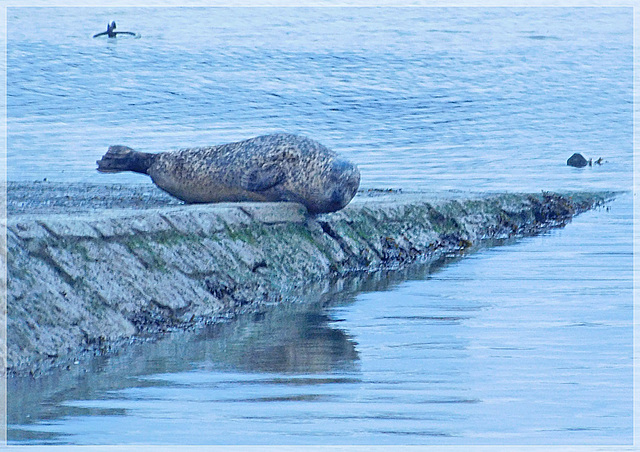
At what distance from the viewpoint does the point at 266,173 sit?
486 inches

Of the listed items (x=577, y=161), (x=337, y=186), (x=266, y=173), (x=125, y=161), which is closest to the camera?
(x=337, y=186)

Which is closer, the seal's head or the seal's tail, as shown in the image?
the seal's head

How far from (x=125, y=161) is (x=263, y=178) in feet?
5.41

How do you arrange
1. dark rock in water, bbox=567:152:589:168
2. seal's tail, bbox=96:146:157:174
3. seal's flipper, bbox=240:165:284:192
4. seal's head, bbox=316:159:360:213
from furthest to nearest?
dark rock in water, bbox=567:152:589:168 → seal's tail, bbox=96:146:157:174 → seal's flipper, bbox=240:165:284:192 → seal's head, bbox=316:159:360:213

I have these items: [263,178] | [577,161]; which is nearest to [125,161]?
[263,178]

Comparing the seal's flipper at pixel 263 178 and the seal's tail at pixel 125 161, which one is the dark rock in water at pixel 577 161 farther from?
the seal's flipper at pixel 263 178

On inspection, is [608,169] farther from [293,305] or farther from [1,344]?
[1,344]

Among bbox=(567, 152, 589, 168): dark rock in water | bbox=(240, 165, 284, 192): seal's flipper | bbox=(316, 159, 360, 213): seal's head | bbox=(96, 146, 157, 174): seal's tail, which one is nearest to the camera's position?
bbox=(316, 159, 360, 213): seal's head

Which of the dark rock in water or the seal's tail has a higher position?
the seal's tail

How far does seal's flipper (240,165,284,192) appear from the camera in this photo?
12.3 metres

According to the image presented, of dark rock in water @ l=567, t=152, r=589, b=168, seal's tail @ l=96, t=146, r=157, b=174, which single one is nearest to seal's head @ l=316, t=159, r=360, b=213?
seal's tail @ l=96, t=146, r=157, b=174

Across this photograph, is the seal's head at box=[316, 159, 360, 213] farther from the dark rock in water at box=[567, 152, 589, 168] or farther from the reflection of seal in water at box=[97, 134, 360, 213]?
the dark rock in water at box=[567, 152, 589, 168]

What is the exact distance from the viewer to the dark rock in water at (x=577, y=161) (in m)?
30.4

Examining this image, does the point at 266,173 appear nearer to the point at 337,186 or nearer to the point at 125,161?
the point at 337,186
